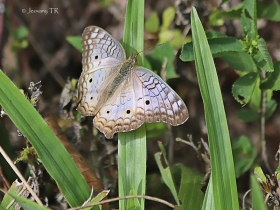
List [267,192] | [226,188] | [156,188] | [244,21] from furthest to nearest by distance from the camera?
1. [156,188]
2. [244,21]
3. [267,192]
4. [226,188]

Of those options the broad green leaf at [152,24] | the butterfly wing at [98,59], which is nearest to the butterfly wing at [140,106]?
the butterfly wing at [98,59]

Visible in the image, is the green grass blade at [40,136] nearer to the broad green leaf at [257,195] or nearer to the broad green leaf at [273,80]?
the broad green leaf at [257,195]

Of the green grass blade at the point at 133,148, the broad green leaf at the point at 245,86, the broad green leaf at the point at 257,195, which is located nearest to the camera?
the broad green leaf at the point at 257,195

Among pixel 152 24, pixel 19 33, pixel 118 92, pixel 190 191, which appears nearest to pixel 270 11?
pixel 152 24

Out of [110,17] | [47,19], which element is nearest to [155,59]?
[110,17]

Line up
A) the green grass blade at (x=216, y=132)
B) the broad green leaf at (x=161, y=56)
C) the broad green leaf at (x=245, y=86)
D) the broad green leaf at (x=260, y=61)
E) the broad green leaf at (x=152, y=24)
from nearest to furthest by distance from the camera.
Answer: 1. the green grass blade at (x=216, y=132)
2. the broad green leaf at (x=260, y=61)
3. the broad green leaf at (x=245, y=86)
4. the broad green leaf at (x=161, y=56)
5. the broad green leaf at (x=152, y=24)

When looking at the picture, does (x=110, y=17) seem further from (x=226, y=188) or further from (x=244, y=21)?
(x=226, y=188)

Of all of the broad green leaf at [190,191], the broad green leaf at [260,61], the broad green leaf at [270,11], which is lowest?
the broad green leaf at [190,191]

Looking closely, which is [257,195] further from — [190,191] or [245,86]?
[245,86]
